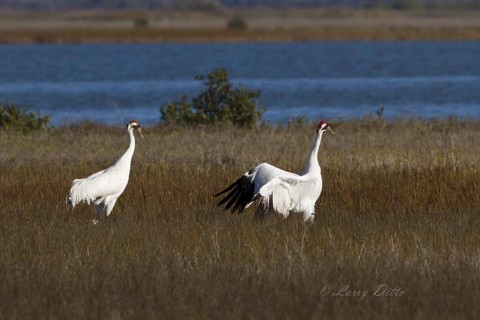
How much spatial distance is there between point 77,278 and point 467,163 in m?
6.31

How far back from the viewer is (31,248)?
8414 mm

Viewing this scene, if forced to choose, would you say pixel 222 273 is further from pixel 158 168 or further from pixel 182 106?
pixel 182 106

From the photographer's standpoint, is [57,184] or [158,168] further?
[158,168]

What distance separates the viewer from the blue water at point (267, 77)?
27391 mm

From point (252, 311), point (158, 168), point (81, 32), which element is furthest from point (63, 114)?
point (81, 32)

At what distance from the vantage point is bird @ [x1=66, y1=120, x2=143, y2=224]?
33.8 feet

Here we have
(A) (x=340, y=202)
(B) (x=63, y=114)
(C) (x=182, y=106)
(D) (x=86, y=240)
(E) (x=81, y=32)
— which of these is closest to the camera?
(D) (x=86, y=240)
